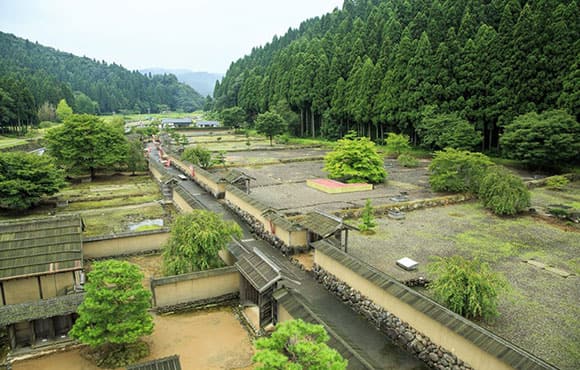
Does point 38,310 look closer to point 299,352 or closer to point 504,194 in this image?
point 299,352

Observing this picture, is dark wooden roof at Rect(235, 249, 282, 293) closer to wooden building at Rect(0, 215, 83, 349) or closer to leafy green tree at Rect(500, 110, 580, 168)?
wooden building at Rect(0, 215, 83, 349)

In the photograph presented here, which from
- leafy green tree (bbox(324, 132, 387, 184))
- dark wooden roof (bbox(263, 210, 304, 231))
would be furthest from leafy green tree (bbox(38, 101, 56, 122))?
dark wooden roof (bbox(263, 210, 304, 231))

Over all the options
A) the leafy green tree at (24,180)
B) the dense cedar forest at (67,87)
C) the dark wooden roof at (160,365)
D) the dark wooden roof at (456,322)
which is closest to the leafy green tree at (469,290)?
the dark wooden roof at (456,322)

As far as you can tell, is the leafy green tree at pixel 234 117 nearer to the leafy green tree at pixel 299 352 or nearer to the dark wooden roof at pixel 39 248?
the dark wooden roof at pixel 39 248

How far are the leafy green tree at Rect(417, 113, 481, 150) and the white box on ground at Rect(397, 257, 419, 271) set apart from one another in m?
27.0

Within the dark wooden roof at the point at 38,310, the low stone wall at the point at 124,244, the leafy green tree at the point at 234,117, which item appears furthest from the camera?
the leafy green tree at the point at 234,117

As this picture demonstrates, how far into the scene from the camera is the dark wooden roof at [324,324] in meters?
7.76

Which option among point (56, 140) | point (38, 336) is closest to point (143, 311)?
point (38, 336)

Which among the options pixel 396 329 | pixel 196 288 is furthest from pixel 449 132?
pixel 196 288

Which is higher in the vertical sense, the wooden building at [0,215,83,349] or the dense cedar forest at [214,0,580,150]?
A: the dense cedar forest at [214,0,580,150]

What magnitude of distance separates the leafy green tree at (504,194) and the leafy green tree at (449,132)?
1680cm

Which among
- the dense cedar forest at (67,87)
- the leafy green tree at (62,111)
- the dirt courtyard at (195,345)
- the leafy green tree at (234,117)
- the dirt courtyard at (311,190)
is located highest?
the dense cedar forest at (67,87)

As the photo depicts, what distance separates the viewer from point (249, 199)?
21.1 metres

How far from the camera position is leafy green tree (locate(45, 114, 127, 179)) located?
101 feet
